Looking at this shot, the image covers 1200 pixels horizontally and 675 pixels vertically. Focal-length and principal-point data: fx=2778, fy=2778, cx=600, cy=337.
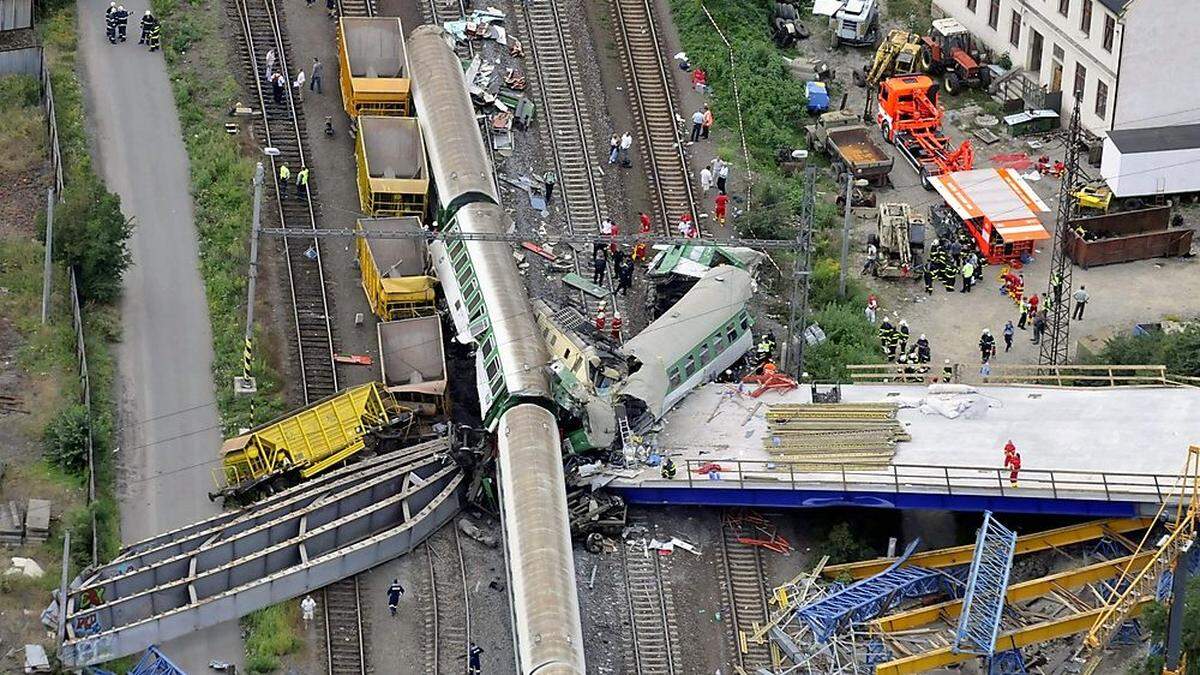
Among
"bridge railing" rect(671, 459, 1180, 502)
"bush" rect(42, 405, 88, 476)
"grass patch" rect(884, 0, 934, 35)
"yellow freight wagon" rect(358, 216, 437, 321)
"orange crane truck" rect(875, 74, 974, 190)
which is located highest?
"grass patch" rect(884, 0, 934, 35)

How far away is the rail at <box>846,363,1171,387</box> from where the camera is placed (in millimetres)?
78562

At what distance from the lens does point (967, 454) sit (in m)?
76.1

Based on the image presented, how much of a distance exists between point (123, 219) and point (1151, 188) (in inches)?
1283

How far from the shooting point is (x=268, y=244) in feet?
277

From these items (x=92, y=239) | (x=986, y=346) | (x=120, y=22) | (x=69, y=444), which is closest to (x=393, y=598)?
(x=69, y=444)

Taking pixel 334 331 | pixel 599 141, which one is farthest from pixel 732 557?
pixel 599 141

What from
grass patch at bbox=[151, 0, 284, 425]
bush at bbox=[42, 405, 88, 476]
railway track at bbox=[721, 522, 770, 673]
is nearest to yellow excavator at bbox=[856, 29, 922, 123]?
grass patch at bbox=[151, 0, 284, 425]

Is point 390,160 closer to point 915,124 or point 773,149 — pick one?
point 773,149

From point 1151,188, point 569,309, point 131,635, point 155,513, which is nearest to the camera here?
point 131,635

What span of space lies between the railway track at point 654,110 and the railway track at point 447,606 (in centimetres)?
1661

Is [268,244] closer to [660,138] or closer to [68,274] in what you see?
[68,274]

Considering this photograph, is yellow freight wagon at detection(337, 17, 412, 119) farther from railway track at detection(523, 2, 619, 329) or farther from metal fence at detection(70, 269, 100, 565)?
metal fence at detection(70, 269, 100, 565)

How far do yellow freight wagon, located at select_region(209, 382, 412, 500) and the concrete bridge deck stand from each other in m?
6.98

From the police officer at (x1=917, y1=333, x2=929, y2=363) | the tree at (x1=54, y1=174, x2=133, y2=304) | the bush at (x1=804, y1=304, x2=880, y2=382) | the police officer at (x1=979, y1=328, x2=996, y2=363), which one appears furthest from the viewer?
the police officer at (x1=979, y1=328, x2=996, y2=363)
